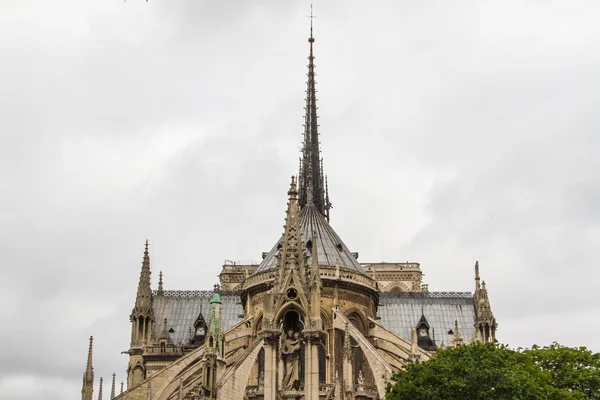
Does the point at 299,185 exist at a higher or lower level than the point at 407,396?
higher

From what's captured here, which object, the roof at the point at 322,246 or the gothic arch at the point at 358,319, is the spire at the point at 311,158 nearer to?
the roof at the point at 322,246

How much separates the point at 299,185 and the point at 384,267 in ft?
78.5

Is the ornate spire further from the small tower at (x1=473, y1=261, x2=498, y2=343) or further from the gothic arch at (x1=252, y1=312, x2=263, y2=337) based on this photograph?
the small tower at (x1=473, y1=261, x2=498, y2=343)

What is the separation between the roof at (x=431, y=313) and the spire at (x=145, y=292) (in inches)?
773

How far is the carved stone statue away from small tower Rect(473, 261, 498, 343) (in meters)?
49.5

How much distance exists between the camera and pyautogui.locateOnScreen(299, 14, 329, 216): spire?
90750 millimetres

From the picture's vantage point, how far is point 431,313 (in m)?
90.2

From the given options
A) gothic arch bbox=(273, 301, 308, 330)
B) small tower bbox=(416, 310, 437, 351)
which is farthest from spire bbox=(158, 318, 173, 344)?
gothic arch bbox=(273, 301, 308, 330)

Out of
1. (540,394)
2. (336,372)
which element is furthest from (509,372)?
(336,372)

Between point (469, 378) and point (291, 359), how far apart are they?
487 inches

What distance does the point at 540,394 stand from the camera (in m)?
44.4

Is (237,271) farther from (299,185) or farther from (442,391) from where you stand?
(442,391)

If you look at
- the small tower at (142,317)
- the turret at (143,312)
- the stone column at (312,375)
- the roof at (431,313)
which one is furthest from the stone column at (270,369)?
the roof at (431,313)

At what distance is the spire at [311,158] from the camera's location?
9075 centimetres
